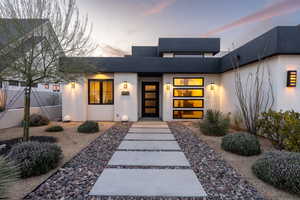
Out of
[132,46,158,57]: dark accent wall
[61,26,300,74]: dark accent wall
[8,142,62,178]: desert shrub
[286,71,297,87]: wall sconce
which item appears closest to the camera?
[8,142,62,178]: desert shrub

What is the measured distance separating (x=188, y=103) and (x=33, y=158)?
7.71m

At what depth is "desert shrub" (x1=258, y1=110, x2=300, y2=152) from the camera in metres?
3.50

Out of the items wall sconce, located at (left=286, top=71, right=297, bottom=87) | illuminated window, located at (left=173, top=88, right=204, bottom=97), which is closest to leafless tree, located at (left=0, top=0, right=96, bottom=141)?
illuminated window, located at (left=173, top=88, right=204, bottom=97)

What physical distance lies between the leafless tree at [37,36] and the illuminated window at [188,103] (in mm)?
6118

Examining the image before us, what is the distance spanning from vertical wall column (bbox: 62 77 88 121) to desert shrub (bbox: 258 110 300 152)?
8.59 meters

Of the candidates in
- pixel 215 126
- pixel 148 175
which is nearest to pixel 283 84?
pixel 215 126

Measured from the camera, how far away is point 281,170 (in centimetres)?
241

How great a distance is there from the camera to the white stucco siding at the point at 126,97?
854cm

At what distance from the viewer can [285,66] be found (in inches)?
190

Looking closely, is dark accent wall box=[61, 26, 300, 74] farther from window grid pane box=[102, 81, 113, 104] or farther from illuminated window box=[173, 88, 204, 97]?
illuminated window box=[173, 88, 204, 97]

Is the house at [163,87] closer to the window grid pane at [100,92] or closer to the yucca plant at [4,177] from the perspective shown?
the window grid pane at [100,92]

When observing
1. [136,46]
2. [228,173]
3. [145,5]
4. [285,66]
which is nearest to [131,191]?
[228,173]

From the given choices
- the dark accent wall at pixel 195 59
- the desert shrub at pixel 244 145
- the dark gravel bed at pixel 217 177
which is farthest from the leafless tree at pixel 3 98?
the desert shrub at pixel 244 145

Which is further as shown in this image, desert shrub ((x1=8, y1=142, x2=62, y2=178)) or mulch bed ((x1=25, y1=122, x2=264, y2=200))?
desert shrub ((x1=8, y1=142, x2=62, y2=178))
